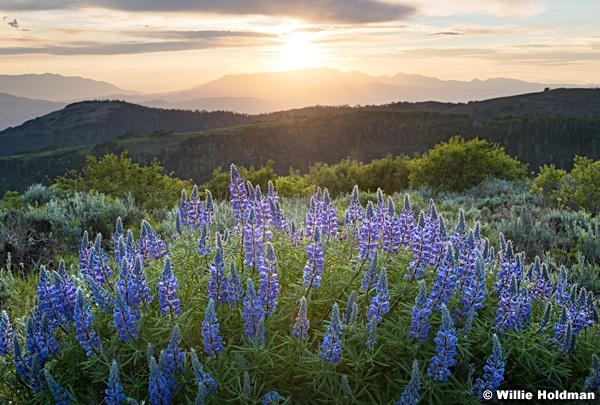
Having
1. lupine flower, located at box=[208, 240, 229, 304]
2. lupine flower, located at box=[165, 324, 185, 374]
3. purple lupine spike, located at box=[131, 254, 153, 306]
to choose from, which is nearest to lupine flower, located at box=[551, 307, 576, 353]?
lupine flower, located at box=[208, 240, 229, 304]

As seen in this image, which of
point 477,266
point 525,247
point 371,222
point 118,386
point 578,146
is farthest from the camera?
point 578,146

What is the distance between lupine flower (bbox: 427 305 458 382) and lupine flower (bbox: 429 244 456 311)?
0.23 meters

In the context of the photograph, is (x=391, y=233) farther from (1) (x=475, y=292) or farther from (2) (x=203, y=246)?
(2) (x=203, y=246)

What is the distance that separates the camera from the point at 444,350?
8.71ft

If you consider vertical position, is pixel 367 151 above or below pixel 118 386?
below

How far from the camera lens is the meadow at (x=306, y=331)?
8.98ft

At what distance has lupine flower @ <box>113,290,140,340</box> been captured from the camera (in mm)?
2720

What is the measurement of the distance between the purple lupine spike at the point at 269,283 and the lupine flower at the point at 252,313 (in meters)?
0.08

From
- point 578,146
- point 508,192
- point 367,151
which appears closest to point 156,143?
point 367,151

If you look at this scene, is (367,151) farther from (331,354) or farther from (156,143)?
(331,354)

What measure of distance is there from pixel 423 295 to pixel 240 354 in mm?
1050

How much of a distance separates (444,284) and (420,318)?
249 mm

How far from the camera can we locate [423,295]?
2.73 m

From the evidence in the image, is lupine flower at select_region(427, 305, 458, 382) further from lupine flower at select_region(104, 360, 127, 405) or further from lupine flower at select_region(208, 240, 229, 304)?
lupine flower at select_region(104, 360, 127, 405)
